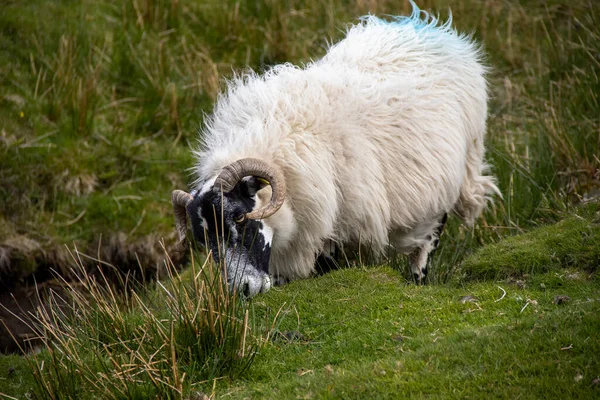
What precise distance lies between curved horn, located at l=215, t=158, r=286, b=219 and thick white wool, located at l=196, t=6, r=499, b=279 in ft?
1.00

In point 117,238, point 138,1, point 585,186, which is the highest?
point 138,1

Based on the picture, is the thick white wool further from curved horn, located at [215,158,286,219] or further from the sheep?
curved horn, located at [215,158,286,219]

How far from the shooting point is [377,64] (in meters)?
6.38

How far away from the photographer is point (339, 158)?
18.8 feet

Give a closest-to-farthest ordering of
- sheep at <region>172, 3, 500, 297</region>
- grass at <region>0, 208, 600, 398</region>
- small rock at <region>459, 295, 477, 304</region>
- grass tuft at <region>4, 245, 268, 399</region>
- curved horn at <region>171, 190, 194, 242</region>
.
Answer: grass at <region>0, 208, 600, 398</region> < grass tuft at <region>4, 245, 268, 399</region> < small rock at <region>459, 295, 477, 304</region> < sheep at <region>172, 3, 500, 297</region> < curved horn at <region>171, 190, 194, 242</region>

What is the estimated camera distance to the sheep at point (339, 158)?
5352 mm

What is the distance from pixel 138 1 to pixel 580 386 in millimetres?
8438

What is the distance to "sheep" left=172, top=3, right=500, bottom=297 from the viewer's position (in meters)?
5.35

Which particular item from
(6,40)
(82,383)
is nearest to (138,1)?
(6,40)

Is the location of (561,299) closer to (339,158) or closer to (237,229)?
(339,158)

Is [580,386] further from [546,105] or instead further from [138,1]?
[138,1]

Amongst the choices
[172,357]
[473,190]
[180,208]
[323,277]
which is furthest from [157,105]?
[172,357]

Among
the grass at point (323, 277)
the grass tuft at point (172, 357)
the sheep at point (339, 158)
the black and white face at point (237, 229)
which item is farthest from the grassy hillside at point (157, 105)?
the grass tuft at point (172, 357)

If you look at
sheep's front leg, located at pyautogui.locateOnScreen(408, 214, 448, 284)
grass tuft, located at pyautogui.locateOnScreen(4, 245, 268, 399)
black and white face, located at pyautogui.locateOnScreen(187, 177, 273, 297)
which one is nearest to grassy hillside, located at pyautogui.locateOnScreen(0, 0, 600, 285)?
sheep's front leg, located at pyautogui.locateOnScreen(408, 214, 448, 284)
